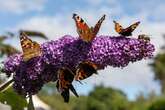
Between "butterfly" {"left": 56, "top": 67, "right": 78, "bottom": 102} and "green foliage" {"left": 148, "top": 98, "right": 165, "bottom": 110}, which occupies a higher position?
"butterfly" {"left": 56, "top": 67, "right": 78, "bottom": 102}

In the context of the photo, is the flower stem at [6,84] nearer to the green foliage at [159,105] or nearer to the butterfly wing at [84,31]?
the butterfly wing at [84,31]

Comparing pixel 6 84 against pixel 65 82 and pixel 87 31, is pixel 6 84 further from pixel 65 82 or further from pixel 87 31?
pixel 87 31

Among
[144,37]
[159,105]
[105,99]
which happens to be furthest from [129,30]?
[105,99]

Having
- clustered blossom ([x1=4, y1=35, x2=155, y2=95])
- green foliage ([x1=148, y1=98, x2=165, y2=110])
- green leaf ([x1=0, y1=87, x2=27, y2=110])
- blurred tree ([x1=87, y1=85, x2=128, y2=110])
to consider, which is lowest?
blurred tree ([x1=87, y1=85, x2=128, y2=110])

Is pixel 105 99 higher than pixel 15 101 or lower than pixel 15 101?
lower

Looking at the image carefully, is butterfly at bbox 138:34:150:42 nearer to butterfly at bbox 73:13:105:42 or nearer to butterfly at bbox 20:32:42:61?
butterfly at bbox 73:13:105:42

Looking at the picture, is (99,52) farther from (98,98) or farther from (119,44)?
(98,98)

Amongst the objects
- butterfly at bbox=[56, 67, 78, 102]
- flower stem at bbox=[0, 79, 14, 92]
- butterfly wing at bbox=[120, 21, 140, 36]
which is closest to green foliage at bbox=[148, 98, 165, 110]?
butterfly wing at bbox=[120, 21, 140, 36]
